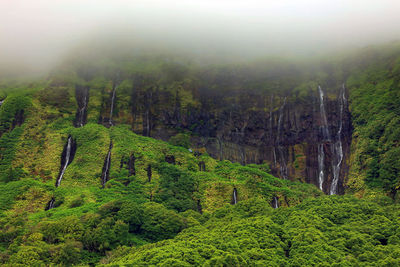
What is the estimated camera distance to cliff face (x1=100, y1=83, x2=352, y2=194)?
97.4 meters

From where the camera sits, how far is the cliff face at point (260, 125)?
319 feet

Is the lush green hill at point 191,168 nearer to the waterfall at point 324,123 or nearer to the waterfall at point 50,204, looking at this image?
the waterfall at point 50,204

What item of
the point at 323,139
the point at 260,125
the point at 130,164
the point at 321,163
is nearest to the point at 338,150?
the point at 323,139

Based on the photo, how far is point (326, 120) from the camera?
102000 millimetres

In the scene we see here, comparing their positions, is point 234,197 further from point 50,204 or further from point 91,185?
point 50,204

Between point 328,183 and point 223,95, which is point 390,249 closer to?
point 328,183

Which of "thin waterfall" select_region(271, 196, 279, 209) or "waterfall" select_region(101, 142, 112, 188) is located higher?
"waterfall" select_region(101, 142, 112, 188)

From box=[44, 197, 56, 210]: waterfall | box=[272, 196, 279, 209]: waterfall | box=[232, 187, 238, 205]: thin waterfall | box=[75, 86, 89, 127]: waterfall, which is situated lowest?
box=[272, 196, 279, 209]: waterfall

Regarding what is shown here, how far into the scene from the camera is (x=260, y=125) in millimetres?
107000

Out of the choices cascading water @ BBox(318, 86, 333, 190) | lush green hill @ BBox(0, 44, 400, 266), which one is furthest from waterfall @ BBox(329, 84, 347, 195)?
cascading water @ BBox(318, 86, 333, 190)

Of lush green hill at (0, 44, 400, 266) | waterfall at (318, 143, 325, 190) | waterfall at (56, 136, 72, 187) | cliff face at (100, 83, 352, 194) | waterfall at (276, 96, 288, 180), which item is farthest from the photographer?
waterfall at (276, 96, 288, 180)

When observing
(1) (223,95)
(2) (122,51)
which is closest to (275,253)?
(1) (223,95)

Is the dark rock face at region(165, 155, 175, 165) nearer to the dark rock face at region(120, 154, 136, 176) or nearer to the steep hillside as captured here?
the steep hillside

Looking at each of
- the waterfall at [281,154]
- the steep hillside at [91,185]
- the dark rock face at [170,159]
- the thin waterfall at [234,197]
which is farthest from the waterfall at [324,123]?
the dark rock face at [170,159]
